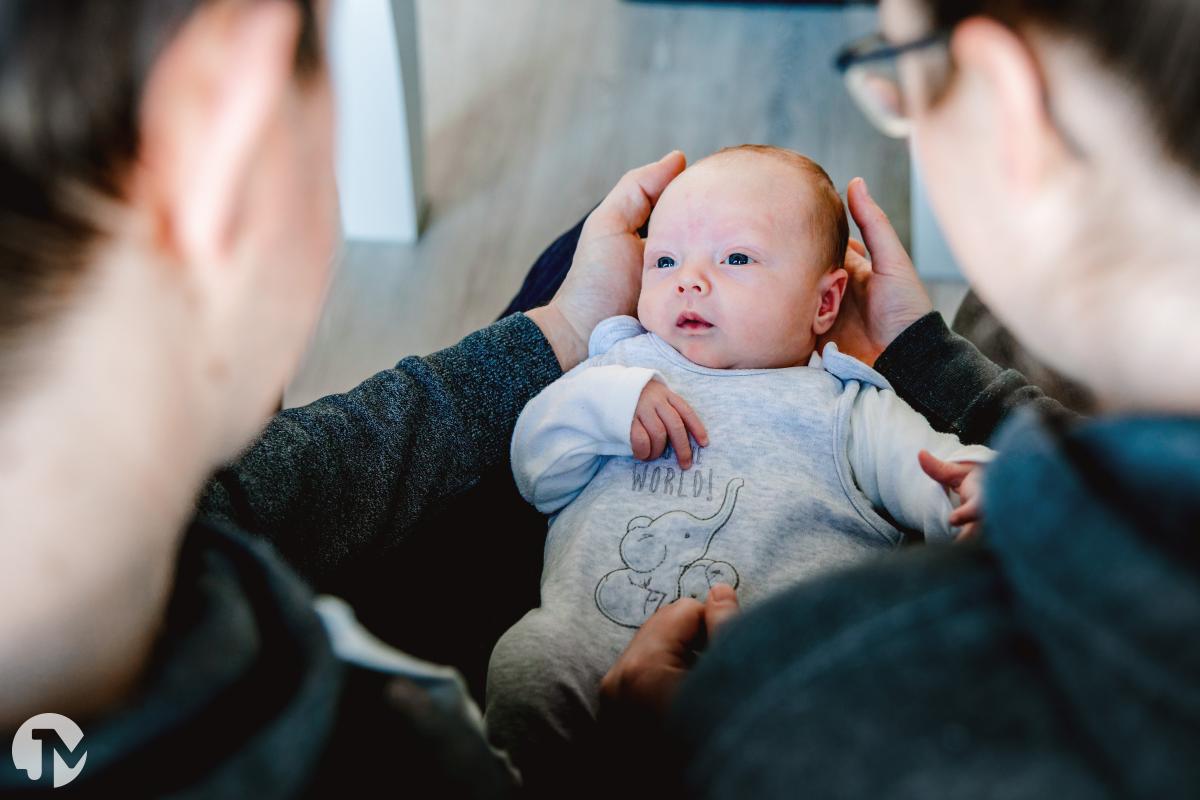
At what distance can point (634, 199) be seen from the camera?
1417 mm

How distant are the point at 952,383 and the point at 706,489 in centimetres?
31

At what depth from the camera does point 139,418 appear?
52 cm

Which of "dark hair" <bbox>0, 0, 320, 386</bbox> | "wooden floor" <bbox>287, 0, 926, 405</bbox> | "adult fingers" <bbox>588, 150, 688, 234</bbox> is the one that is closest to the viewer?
"dark hair" <bbox>0, 0, 320, 386</bbox>

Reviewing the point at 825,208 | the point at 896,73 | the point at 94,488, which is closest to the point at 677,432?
the point at 825,208

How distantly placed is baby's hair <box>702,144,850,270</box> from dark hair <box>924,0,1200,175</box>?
0.79 meters

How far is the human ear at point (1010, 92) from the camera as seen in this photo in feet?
1.76

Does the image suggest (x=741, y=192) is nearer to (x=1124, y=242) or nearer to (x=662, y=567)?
(x=662, y=567)

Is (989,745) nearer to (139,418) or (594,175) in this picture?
(139,418)

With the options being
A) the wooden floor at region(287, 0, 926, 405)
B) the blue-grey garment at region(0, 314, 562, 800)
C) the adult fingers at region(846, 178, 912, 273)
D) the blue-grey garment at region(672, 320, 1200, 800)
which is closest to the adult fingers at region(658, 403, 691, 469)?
the adult fingers at region(846, 178, 912, 273)

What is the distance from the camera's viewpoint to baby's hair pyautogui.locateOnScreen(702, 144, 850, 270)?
1.31 meters

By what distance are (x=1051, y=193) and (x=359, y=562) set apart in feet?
2.39

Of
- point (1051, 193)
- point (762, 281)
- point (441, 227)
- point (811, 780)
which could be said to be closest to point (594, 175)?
point (441, 227)

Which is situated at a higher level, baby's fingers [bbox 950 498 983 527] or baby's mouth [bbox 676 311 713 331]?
baby's mouth [bbox 676 311 713 331]

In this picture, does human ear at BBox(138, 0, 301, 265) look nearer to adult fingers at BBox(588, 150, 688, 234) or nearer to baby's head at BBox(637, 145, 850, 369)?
baby's head at BBox(637, 145, 850, 369)
